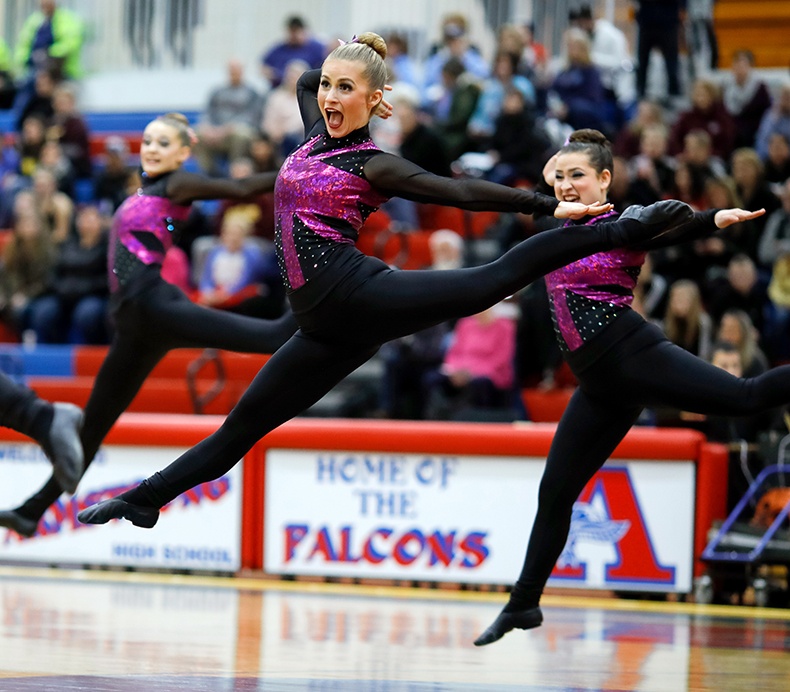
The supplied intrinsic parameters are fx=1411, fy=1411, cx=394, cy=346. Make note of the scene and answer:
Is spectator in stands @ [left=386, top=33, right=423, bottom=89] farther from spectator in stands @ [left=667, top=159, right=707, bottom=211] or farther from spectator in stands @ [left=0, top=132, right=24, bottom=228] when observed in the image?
spectator in stands @ [left=667, top=159, right=707, bottom=211]

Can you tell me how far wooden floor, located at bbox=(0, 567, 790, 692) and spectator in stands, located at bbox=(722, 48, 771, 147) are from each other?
202 inches

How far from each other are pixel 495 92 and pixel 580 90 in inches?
29.3

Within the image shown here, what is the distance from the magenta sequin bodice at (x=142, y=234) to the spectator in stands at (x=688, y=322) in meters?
3.99

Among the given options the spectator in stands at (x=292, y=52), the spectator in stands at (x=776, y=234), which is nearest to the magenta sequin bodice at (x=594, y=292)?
the spectator in stands at (x=776, y=234)

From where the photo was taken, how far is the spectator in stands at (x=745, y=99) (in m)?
11.8

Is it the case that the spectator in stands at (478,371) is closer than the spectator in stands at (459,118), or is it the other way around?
the spectator in stands at (478,371)

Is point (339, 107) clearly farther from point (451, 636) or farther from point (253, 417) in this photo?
point (451, 636)

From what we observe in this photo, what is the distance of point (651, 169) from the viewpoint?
35.2ft

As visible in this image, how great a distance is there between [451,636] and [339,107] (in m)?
2.76

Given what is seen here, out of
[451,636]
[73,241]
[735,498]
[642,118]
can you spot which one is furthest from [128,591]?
[642,118]

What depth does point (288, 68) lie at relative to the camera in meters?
13.6

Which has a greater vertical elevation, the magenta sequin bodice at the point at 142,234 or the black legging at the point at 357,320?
the magenta sequin bodice at the point at 142,234

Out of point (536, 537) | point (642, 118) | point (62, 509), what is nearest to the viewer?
point (536, 537)

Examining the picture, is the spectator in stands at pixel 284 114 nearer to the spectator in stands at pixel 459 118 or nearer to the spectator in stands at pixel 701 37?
the spectator in stands at pixel 459 118
